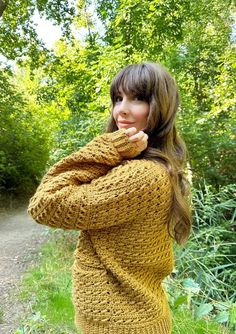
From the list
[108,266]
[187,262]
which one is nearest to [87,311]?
[108,266]

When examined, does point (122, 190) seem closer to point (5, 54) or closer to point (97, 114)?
point (97, 114)

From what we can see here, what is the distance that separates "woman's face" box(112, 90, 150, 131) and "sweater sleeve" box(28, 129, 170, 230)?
14 cm

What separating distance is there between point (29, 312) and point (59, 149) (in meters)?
2.66

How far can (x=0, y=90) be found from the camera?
8484 millimetres

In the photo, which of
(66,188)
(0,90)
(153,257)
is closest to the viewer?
(66,188)

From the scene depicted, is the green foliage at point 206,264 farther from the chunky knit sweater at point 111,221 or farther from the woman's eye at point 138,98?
the woman's eye at point 138,98

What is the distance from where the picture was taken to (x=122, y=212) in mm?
1021

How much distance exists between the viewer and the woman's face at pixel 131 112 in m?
1.19

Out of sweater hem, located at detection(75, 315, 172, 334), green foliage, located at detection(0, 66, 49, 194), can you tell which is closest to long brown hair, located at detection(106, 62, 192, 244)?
sweater hem, located at detection(75, 315, 172, 334)

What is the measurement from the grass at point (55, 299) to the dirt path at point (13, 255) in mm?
124

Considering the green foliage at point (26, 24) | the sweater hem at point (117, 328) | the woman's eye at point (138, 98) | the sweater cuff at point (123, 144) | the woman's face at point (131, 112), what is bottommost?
the sweater hem at point (117, 328)

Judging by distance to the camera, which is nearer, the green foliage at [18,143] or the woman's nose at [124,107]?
the woman's nose at [124,107]

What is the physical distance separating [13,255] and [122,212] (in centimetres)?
433

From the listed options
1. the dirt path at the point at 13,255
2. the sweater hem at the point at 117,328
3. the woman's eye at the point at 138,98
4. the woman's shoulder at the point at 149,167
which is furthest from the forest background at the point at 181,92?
the dirt path at the point at 13,255
